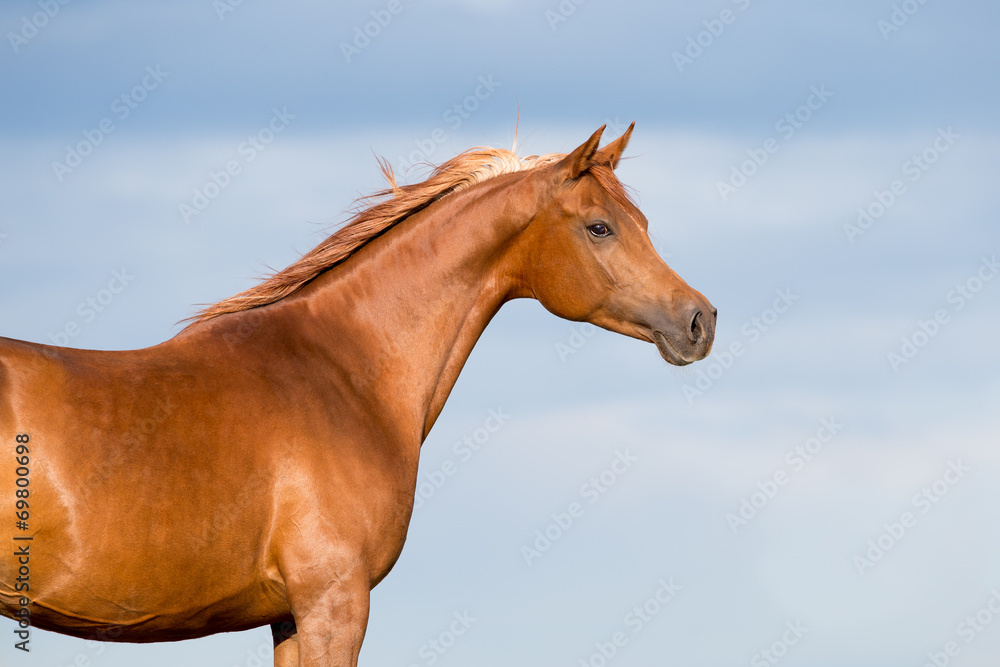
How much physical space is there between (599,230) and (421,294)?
1164 mm

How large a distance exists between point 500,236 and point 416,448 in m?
1.40

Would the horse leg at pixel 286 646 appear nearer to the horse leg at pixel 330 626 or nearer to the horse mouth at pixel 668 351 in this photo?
the horse leg at pixel 330 626

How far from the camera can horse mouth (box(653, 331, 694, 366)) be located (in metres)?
5.86

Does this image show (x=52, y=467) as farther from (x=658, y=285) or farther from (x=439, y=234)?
(x=658, y=285)

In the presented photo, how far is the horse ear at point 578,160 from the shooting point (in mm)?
5756

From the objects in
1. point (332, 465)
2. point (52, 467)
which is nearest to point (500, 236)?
point (332, 465)

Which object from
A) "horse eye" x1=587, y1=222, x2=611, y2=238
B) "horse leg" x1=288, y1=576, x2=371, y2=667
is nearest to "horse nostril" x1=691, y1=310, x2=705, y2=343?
"horse eye" x1=587, y1=222, x2=611, y2=238

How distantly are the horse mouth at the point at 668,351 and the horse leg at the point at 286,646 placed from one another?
9.06 ft

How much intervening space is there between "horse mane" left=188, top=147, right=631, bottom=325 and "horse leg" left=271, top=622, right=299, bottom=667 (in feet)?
6.29

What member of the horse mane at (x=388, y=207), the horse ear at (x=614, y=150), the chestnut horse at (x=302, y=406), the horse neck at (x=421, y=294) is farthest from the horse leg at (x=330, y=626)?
the horse ear at (x=614, y=150)

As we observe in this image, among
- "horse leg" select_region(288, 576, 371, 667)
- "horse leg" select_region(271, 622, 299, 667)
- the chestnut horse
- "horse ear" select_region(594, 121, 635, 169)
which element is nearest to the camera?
the chestnut horse

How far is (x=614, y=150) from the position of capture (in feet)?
20.5

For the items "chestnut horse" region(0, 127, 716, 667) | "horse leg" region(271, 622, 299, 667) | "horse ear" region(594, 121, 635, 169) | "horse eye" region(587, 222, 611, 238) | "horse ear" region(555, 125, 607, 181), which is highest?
"horse ear" region(594, 121, 635, 169)

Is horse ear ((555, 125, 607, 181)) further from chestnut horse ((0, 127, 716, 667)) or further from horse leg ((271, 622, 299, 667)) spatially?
horse leg ((271, 622, 299, 667))
